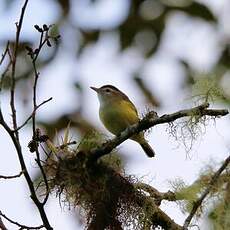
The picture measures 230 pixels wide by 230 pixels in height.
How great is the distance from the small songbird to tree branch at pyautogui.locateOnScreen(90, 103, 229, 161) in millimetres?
1144

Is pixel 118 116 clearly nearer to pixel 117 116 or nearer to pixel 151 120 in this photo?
pixel 117 116

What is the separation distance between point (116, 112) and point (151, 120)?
162cm

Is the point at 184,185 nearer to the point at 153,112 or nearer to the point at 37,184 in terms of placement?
the point at 153,112

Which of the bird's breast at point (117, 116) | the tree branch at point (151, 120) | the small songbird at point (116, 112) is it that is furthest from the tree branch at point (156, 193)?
the bird's breast at point (117, 116)

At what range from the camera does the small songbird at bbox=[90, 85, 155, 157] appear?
12.5 ft

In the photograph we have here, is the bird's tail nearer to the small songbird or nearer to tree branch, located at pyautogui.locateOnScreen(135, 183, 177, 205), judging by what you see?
the small songbird

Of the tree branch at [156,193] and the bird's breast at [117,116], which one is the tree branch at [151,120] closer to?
the tree branch at [156,193]

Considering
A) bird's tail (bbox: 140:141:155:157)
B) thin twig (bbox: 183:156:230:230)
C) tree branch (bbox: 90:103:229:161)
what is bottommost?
thin twig (bbox: 183:156:230:230)

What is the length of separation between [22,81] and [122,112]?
832mm

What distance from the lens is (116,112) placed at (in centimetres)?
394

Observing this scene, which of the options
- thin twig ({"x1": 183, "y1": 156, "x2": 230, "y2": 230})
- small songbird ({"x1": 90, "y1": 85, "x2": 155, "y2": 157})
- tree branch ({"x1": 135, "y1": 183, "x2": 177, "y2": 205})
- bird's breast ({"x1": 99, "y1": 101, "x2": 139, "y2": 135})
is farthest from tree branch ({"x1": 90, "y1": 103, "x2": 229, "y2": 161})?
bird's breast ({"x1": 99, "y1": 101, "x2": 139, "y2": 135})

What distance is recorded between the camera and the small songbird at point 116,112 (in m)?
3.82

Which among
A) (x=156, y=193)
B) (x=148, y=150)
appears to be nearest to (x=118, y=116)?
(x=148, y=150)

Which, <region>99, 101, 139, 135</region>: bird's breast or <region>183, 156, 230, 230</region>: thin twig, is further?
<region>99, 101, 139, 135</region>: bird's breast
